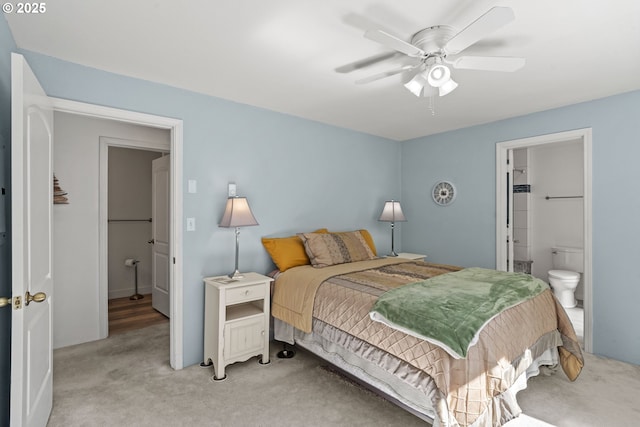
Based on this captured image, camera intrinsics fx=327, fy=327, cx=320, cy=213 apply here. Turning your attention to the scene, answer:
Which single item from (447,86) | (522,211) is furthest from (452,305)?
(522,211)

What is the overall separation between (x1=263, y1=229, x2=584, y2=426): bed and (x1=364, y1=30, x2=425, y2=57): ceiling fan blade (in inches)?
59.0

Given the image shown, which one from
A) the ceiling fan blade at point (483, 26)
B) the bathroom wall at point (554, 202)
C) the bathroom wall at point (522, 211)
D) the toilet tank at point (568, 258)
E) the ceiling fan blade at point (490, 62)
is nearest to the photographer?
the ceiling fan blade at point (483, 26)

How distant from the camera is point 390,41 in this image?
171 centimetres

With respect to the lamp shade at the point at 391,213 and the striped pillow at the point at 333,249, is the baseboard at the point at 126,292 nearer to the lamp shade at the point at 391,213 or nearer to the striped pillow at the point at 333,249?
the striped pillow at the point at 333,249

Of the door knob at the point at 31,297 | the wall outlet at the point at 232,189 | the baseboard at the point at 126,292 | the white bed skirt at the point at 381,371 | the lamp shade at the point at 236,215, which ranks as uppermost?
the wall outlet at the point at 232,189

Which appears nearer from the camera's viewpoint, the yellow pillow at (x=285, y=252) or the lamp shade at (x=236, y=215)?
the lamp shade at (x=236, y=215)

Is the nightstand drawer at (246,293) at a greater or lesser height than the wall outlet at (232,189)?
lesser

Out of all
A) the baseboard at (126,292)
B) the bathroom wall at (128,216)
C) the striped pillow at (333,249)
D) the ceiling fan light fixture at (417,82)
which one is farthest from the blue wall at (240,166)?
the baseboard at (126,292)

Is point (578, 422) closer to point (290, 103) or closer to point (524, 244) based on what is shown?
point (290, 103)

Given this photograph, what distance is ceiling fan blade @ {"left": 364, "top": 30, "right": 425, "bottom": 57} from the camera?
1.64 metres

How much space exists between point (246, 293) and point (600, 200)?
3.36 meters

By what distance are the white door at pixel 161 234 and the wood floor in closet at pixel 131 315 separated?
0.41ft

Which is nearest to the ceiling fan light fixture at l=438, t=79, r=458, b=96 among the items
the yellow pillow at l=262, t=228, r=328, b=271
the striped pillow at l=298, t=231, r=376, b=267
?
the striped pillow at l=298, t=231, r=376, b=267

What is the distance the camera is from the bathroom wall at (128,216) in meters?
4.98
